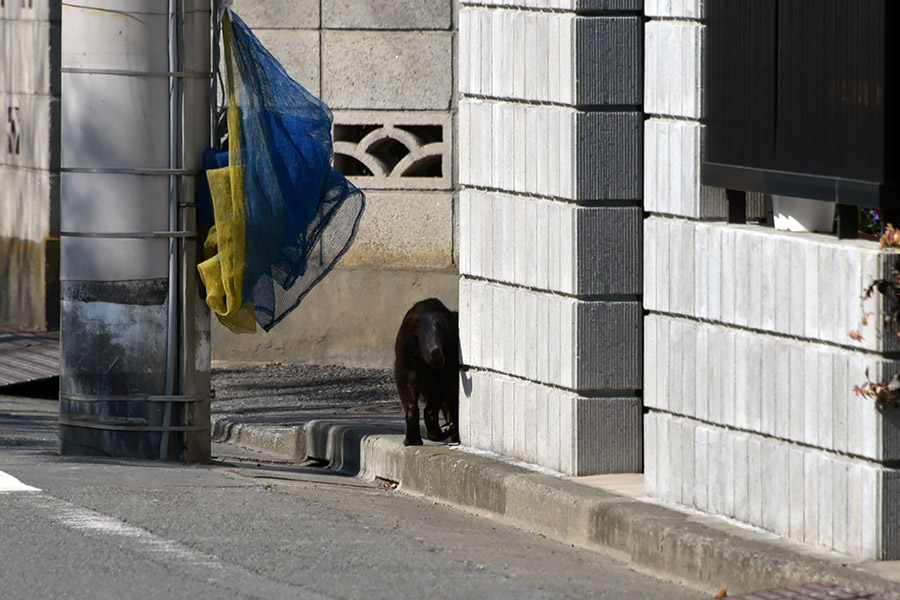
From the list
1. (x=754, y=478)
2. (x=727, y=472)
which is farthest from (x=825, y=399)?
(x=727, y=472)

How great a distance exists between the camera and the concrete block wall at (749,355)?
19.7ft

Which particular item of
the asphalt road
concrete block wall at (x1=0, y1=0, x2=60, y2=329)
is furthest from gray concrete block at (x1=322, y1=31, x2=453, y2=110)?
the asphalt road

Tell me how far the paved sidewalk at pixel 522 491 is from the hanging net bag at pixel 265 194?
1.03m

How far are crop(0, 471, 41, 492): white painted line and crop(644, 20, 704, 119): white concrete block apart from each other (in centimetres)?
341

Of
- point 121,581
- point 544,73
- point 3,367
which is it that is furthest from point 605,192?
point 3,367

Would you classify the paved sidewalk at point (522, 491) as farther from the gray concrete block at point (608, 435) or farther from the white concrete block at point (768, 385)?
the white concrete block at point (768, 385)

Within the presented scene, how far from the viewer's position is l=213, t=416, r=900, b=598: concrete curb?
20.0 feet

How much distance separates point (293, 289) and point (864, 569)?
4522 mm

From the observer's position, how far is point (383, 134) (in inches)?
511

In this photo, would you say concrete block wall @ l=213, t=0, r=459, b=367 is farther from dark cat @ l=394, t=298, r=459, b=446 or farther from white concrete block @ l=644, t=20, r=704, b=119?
white concrete block @ l=644, t=20, r=704, b=119

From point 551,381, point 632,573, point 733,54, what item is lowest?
point 632,573

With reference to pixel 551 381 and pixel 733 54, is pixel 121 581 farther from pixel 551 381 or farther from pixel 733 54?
pixel 733 54

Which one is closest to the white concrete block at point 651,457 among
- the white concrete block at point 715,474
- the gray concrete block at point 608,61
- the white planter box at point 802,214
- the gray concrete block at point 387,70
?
the white concrete block at point 715,474

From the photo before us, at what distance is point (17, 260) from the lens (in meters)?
15.6
